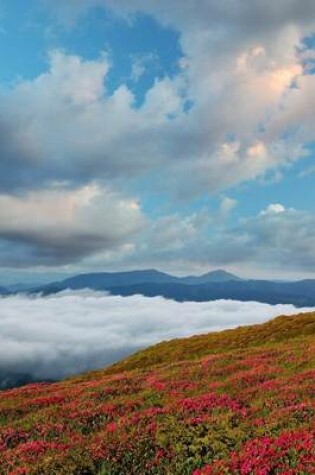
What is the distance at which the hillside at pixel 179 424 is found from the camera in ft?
50.4

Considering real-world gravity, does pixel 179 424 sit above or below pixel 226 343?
below

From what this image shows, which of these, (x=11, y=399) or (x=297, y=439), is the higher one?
(x=297, y=439)

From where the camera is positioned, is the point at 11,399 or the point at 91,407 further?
the point at 11,399

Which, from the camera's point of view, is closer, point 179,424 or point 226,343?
point 179,424

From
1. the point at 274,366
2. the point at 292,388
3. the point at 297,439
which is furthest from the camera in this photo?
the point at 274,366

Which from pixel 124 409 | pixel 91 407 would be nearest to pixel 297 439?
pixel 124 409

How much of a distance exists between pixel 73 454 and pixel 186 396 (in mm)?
11400

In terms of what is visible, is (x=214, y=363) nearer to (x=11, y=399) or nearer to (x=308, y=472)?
(x=11, y=399)

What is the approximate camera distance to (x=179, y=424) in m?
19.8

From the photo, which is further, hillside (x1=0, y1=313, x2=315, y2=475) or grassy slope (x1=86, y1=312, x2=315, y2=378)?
grassy slope (x1=86, y1=312, x2=315, y2=378)

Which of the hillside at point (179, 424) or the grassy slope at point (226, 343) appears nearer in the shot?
the hillside at point (179, 424)

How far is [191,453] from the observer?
1647 centimetres

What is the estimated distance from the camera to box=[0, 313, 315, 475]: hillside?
50.4ft

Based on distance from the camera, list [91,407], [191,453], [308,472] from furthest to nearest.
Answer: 1. [91,407]
2. [191,453]
3. [308,472]
